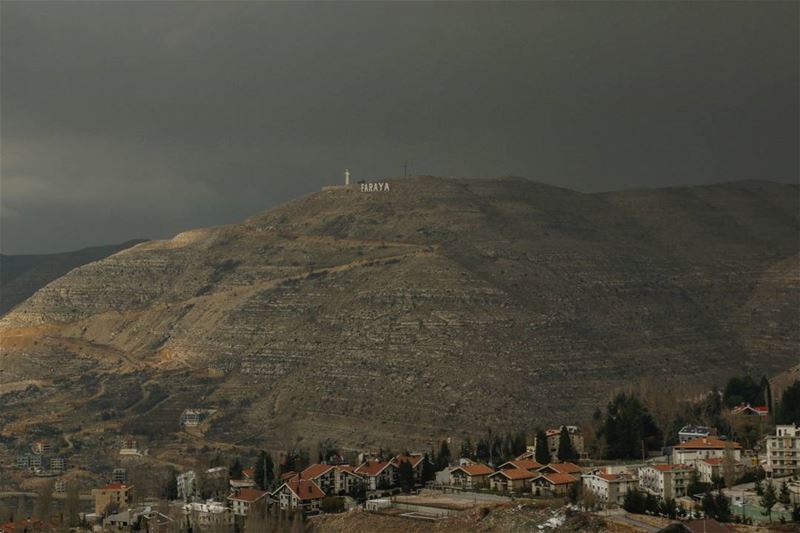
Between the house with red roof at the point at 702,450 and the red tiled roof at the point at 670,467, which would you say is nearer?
the red tiled roof at the point at 670,467

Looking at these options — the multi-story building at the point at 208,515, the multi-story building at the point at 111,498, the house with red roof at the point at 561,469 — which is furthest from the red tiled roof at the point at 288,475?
the house with red roof at the point at 561,469

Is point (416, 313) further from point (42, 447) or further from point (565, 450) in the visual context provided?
point (565, 450)

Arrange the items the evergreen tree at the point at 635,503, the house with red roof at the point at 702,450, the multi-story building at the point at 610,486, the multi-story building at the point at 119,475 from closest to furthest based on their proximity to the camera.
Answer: the evergreen tree at the point at 635,503 < the multi-story building at the point at 610,486 < the house with red roof at the point at 702,450 < the multi-story building at the point at 119,475

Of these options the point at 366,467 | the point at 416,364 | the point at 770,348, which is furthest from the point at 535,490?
the point at 770,348

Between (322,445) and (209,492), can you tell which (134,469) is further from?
(209,492)

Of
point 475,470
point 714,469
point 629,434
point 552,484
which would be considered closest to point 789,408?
point 629,434

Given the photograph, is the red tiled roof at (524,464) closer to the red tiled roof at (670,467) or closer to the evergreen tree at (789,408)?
the red tiled roof at (670,467)
